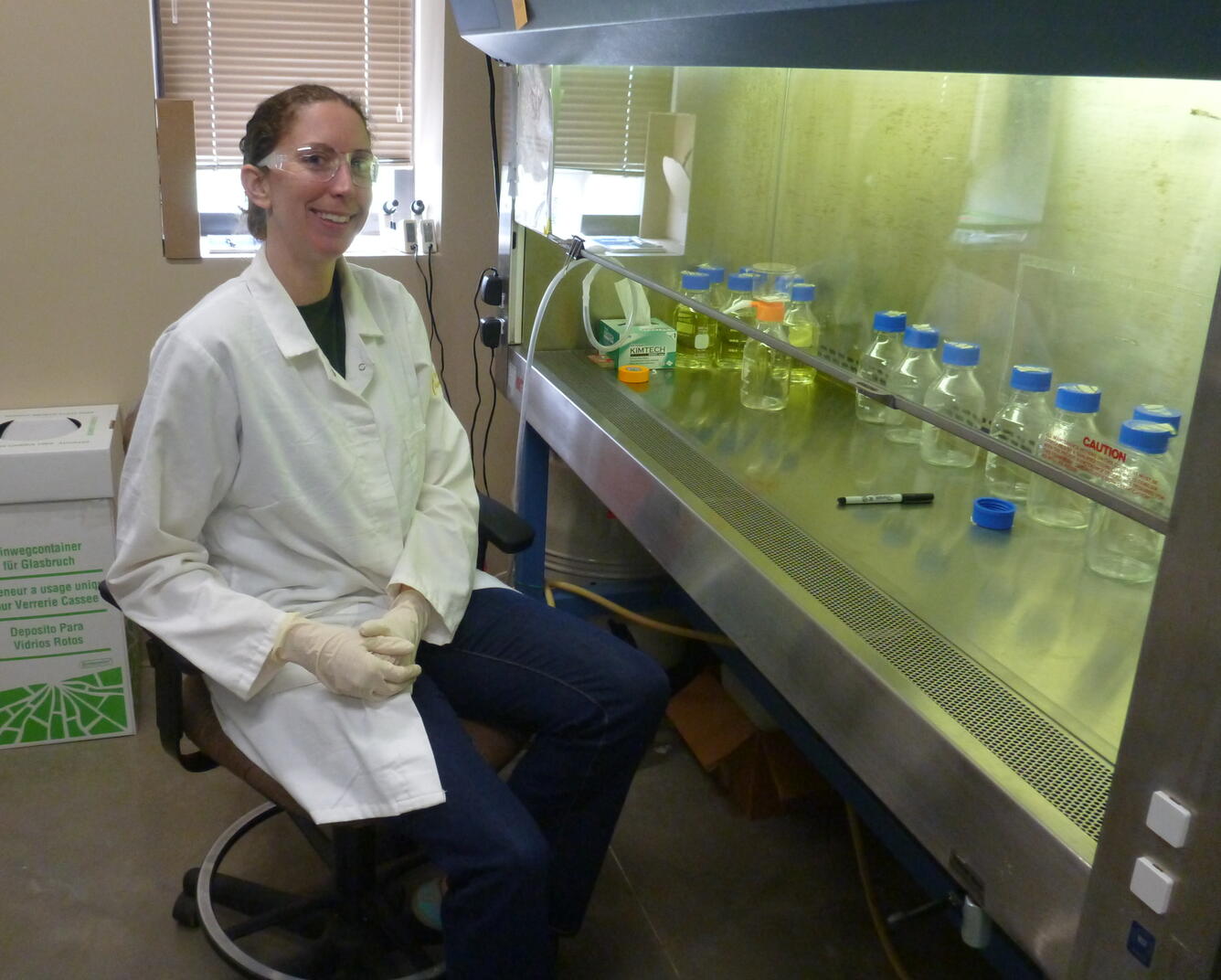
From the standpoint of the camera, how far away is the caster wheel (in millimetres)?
1760

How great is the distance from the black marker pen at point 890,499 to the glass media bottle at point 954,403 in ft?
0.32

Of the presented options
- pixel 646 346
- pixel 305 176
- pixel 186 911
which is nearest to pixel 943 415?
pixel 305 176

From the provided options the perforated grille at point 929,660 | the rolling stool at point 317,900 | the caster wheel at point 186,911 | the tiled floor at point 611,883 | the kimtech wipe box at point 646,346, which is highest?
the kimtech wipe box at point 646,346

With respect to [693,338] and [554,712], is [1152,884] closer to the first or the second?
[554,712]

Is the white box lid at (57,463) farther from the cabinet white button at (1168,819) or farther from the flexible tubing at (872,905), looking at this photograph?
the cabinet white button at (1168,819)

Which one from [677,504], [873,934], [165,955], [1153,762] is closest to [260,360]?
[677,504]

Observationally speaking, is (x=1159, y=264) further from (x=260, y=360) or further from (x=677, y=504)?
(x=260, y=360)

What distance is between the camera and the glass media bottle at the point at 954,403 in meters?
1.16

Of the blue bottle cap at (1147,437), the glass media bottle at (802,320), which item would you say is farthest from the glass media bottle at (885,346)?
the blue bottle cap at (1147,437)

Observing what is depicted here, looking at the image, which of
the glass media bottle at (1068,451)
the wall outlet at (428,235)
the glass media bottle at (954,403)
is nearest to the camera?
the glass media bottle at (1068,451)

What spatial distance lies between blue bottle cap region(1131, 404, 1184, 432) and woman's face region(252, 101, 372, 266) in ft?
3.32

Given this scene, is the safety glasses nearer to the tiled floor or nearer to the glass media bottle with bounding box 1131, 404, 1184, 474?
the glass media bottle with bounding box 1131, 404, 1184, 474

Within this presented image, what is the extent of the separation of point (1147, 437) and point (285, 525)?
1026 millimetres

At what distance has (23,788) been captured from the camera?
210cm
